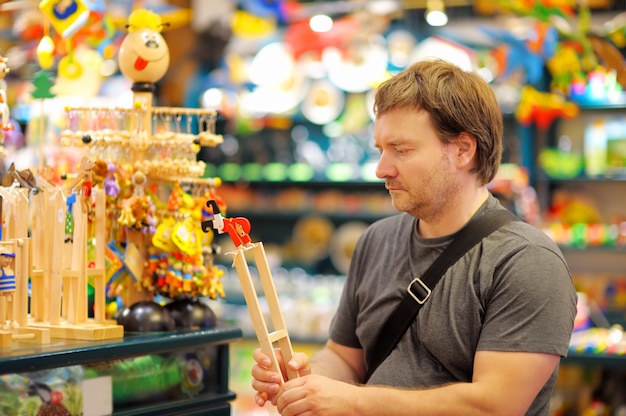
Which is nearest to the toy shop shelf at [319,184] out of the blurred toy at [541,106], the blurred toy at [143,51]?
the blurred toy at [541,106]

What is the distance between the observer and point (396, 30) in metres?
6.57

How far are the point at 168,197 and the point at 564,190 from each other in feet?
14.2

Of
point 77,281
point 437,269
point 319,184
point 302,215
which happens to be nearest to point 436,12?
point 319,184

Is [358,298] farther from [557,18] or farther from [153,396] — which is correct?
[557,18]

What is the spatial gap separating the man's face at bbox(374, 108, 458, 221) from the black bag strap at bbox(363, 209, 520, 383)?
0.11m

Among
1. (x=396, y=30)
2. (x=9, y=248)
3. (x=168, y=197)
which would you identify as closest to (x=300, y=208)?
(x=396, y=30)

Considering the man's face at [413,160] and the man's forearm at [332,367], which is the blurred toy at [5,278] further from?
the man's face at [413,160]

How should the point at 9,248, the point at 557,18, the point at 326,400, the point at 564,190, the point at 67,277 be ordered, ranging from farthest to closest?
the point at 564,190, the point at 557,18, the point at 67,277, the point at 9,248, the point at 326,400

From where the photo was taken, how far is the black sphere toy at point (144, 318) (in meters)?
2.26

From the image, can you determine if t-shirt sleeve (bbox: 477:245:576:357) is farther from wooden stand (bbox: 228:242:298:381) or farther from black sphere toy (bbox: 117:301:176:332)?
black sphere toy (bbox: 117:301:176:332)

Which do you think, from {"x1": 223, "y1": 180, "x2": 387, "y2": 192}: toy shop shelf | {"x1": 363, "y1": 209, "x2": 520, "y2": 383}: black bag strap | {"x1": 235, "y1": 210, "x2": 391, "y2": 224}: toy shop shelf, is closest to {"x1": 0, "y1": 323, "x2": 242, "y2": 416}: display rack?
{"x1": 363, "y1": 209, "x2": 520, "y2": 383}: black bag strap

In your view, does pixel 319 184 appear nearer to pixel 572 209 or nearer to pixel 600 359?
pixel 572 209

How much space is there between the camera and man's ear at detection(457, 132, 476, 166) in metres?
2.06

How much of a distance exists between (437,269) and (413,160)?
26 centimetres
